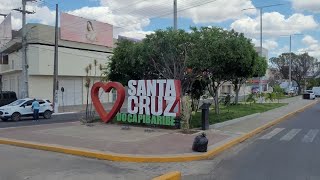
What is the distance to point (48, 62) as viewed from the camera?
4691 centimetres

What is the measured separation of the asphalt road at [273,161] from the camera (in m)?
10.0

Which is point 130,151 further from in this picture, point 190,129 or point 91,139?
point 190,129

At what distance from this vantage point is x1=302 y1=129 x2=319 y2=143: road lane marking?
55.6 feet

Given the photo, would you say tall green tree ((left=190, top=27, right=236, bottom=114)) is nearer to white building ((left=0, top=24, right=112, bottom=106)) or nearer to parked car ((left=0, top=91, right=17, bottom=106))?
parked car ((left=0, top=91, right=17, bottom=106))

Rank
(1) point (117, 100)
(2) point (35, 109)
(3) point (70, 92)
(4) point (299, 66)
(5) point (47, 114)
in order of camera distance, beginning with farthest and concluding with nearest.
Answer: (4) point (299, 66)
(3) point (70, 92)
(5) point (47, 114)
(2) point (35, 109)
(1) point (117, 100)

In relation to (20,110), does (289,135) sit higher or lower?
lower

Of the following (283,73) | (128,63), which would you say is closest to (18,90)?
(128,63)

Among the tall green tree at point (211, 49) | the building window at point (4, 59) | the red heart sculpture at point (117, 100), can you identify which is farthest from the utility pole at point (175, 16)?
the building window at point (4, 59)

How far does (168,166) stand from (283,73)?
99.4m

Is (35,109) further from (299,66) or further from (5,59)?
(299,66)

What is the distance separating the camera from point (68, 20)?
47875 millimetres

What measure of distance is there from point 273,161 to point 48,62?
38437 millimetres

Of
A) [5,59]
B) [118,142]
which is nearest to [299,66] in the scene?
[5,59]

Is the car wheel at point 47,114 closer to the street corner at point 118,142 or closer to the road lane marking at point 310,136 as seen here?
the street corner at point 118,142
